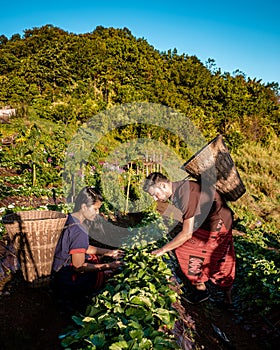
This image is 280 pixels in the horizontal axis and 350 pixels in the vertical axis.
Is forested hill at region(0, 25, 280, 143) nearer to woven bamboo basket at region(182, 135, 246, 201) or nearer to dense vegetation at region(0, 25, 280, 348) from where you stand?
dense vegetation at region(0, 25, 280, 348)

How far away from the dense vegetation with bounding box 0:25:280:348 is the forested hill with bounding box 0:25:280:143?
0.18 ft

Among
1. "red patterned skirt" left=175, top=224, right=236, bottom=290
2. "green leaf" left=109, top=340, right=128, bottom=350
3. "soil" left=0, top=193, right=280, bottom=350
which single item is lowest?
"soil" left=0, top=193, right=280, bottom=350

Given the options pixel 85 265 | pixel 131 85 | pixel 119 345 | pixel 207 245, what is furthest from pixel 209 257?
pixel 131 85

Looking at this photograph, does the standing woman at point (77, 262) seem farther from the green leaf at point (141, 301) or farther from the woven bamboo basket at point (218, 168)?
the woven bamboo basket at point (218, 168)

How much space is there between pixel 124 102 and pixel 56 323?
37.0 feet

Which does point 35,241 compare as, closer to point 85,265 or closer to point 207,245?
point 85,265

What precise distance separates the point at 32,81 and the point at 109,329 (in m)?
17.0

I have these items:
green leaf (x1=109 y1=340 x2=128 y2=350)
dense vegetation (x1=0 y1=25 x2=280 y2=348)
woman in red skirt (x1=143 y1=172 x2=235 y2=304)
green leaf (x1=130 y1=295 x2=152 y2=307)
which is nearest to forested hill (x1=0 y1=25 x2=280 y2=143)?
dense vegetation (x1=0 y1=25 x2=280 y2=348)

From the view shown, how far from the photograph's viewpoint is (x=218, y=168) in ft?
13.0

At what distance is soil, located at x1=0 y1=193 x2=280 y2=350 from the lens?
6.63 ft

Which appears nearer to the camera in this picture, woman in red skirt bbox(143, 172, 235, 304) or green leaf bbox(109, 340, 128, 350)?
green leaf bbox(109, 340, 128, 350)

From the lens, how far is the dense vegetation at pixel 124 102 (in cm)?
541

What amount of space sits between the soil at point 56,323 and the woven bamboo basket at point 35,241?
0.54 feet

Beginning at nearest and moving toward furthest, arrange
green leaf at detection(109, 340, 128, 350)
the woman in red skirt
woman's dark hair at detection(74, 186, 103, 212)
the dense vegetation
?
green leaf at detection(109, 340, 128, 350) < woman's dark hair at detection(74, 186, 103, 212) < the woman in red skirt < the dense vegetation
